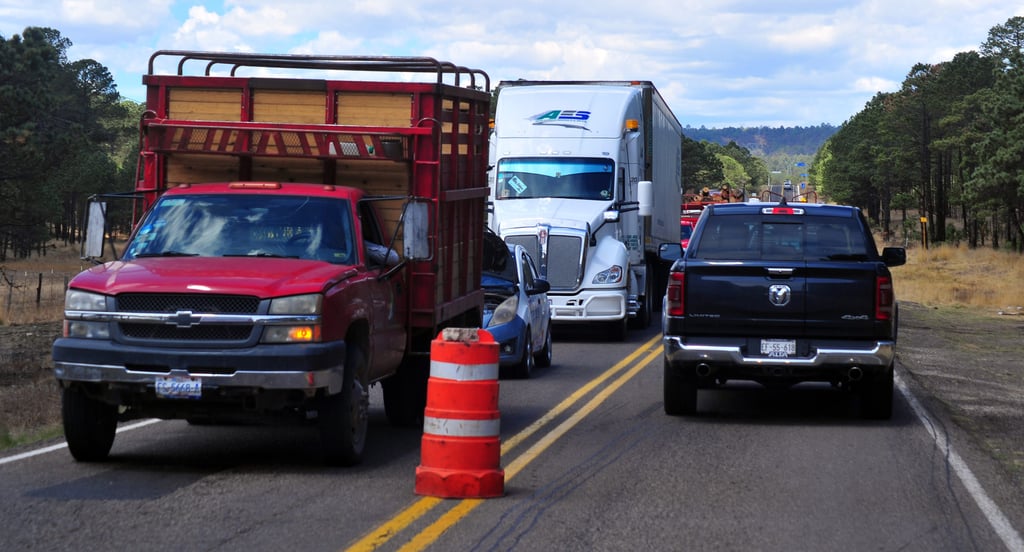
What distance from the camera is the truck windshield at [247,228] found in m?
10.0

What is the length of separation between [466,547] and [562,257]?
51.1 ft

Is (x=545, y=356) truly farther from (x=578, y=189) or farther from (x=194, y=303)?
(x=194, y=303)

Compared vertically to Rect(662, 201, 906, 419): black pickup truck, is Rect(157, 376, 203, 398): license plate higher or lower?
lower

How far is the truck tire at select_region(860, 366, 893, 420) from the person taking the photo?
12.8 metres

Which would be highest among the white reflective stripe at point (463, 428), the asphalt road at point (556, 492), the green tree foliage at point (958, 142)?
the green tree foliage at point (958, 142)

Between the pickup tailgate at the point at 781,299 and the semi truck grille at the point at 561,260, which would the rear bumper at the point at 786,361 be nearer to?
the pickup tailgate at the point at 781,299

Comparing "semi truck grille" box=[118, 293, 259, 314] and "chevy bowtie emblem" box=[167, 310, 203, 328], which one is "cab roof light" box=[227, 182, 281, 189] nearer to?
"semi truck grille" box=[118, 293, 259, 314]

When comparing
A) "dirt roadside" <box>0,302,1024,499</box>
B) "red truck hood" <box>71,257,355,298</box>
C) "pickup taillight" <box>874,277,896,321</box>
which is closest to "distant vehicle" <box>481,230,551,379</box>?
"dirt roadside" <box>0,302,1024,499</box>

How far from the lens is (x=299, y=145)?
11.0 meters

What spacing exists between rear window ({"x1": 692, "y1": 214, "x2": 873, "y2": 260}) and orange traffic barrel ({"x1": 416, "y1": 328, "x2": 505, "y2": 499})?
4.78 meters

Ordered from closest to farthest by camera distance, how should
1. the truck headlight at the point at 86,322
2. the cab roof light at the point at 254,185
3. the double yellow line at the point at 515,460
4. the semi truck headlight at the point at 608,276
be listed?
the double yellow line at the point at 515,460 → the truck headlight at the point at 86,322 → the cab roof light at the point at 254,185 → the semi truck headlight at the point at 608,276

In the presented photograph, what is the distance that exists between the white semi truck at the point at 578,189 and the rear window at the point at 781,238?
30.7ft

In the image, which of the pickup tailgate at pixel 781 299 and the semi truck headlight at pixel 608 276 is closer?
the pickup tailgate at pixel 781 299

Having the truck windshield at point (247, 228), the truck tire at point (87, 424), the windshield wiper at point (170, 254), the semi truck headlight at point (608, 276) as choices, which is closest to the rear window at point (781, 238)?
the truck windshield at point (247, 228)
